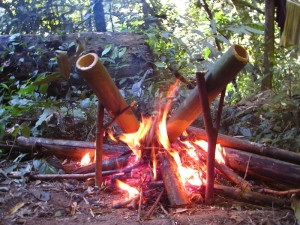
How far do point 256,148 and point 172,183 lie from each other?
3.38 ft

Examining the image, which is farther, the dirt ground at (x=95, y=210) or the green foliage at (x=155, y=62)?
the green foliage at (x=155, y=62)

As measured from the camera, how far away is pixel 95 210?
2160mm

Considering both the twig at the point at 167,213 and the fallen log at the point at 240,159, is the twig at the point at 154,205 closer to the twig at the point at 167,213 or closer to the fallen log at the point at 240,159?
the twig at the point at 167,213

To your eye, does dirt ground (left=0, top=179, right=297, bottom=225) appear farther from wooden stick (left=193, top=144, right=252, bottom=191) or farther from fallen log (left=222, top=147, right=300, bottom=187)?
fallen log (left=222, top=147, right=300, bottom=187)

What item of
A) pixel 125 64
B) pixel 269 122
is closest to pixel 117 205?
pixel 269 122

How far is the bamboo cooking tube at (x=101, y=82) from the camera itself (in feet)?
6.13

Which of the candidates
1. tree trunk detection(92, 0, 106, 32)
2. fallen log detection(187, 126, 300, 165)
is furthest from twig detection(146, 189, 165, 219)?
tree trunk detection(92, 0, 106, 32)

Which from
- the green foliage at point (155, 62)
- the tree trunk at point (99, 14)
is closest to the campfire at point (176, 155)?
the green foliage at point (155, 62)

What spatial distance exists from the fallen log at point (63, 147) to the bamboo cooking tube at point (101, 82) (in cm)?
81

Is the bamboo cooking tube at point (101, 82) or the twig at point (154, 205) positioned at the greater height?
the bamboo cooking tube at point (101, 82)

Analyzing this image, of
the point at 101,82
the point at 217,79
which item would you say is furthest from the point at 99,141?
the point at 217,79

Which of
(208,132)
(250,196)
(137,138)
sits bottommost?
(250,196)

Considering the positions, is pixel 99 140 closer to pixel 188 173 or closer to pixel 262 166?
pixel 188 173

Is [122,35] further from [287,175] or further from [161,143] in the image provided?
[287,175]
